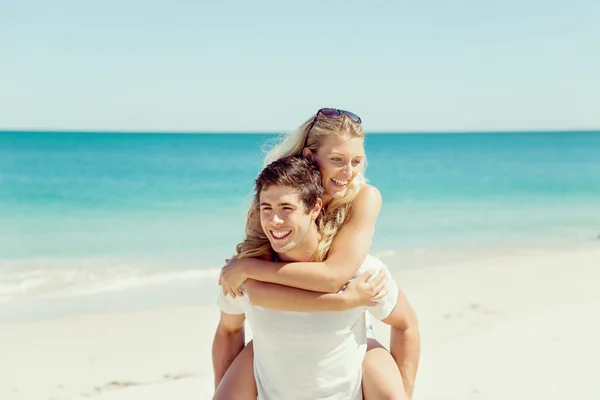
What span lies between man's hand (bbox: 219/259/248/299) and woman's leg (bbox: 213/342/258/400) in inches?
12.8

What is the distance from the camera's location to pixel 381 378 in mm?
2982

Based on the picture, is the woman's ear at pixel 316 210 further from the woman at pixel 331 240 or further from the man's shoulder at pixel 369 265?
the man's shoulder at pixel 369 265

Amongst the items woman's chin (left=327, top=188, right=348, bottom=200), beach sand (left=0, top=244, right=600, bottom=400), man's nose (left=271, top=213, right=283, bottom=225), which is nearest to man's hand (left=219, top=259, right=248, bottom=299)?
man's nose (left=271, top=213, right=283, bottom=225)

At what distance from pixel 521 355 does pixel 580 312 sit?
1.65 m

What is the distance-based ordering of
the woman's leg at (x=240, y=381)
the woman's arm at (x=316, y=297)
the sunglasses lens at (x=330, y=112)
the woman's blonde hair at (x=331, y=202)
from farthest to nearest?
1. the sunglasses lens at (x=330, y=112)
2. the woman's blonde hair at (x=331, y=202)
3. the woman's leg at (x=240, y=381)
4. the woman's arm at (x=316, y=297)

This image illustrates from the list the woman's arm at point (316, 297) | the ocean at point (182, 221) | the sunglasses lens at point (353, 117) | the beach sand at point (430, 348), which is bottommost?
the ocean at point (182, 221)

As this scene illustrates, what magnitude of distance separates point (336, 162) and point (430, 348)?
341 centimetres

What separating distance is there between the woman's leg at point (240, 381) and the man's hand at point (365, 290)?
0.63m

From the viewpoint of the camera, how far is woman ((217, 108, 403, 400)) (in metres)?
2.95

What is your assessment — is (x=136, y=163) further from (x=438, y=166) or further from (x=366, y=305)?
(x=366, y=305)

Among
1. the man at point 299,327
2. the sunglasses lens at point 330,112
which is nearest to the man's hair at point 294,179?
the man at point 299,327

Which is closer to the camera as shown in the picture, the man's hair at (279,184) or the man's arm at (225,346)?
the man's hair at (279,184)

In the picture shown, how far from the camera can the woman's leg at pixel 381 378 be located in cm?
293

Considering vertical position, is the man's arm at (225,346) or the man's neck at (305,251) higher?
the man's neck at (305,251)
